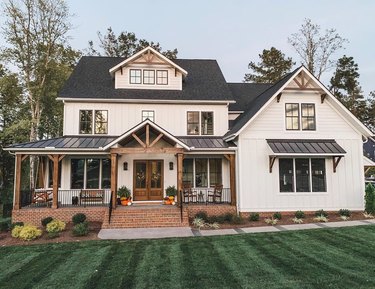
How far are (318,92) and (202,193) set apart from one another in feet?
27.2

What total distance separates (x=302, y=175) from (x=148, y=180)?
8.27m

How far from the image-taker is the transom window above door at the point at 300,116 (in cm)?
1491

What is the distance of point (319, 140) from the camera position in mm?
14703

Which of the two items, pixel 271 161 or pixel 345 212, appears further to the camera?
pixel 271 161

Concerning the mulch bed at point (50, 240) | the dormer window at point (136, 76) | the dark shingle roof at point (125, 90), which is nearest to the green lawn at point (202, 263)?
the mulch bed at point (50, 240)

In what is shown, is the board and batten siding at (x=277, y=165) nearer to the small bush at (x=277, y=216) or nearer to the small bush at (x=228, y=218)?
the small bush at (x=277, y=216)

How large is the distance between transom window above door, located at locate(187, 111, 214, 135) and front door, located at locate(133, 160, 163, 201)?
9.18 feet

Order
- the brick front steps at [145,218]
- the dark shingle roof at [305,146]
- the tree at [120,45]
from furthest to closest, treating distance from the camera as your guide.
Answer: the tree at [120,45] < the dark shingle roof at [305,146] < the brick front steps at [145,218]

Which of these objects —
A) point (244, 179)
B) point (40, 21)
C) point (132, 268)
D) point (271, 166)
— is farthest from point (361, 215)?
point (40, 21)

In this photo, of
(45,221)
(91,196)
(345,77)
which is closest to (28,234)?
(45,221)

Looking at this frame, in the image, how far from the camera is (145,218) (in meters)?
12.6

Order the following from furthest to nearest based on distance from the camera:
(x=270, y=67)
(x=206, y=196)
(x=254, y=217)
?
(x=270, y=67)
(x=206, y=196)
(x=254, y=217)

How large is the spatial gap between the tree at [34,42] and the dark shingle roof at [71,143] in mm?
7245

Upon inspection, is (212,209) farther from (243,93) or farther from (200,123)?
(243,93)
